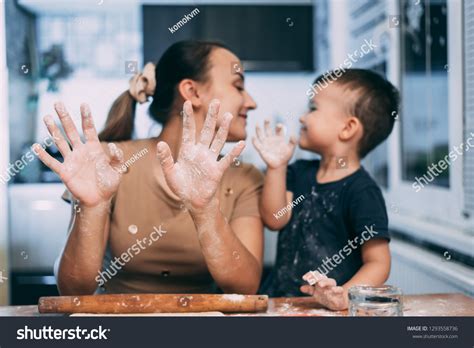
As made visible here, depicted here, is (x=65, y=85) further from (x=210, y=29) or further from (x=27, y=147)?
(x=210, y=29)

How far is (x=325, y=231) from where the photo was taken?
1.20 m

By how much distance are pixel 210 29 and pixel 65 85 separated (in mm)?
632

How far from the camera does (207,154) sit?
3.00 feet

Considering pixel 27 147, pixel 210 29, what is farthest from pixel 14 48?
pixel 210 29

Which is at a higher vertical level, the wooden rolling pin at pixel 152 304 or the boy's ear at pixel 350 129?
the boy's ear at pixel 350 129

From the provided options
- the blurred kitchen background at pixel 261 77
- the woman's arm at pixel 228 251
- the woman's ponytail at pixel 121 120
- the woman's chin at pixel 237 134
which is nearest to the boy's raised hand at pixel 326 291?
the woman's arm at pixel 228 251

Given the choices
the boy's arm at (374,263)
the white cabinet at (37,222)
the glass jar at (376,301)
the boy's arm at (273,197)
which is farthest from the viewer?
the white cabinet at (37,222)

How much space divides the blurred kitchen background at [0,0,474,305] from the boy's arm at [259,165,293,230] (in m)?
0.49

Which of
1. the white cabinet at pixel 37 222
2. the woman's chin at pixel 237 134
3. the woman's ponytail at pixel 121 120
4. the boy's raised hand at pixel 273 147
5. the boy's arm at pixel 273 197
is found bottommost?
the white cabinet at pixel 37 222

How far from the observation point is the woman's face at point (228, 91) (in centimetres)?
119

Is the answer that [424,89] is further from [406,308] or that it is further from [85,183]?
[85,183]

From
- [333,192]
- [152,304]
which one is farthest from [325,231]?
[152,304]

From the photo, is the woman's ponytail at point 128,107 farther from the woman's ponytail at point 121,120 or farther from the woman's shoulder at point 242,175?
the woman's shoulder at point 242,175

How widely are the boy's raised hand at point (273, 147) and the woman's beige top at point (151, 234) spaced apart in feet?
0.29
